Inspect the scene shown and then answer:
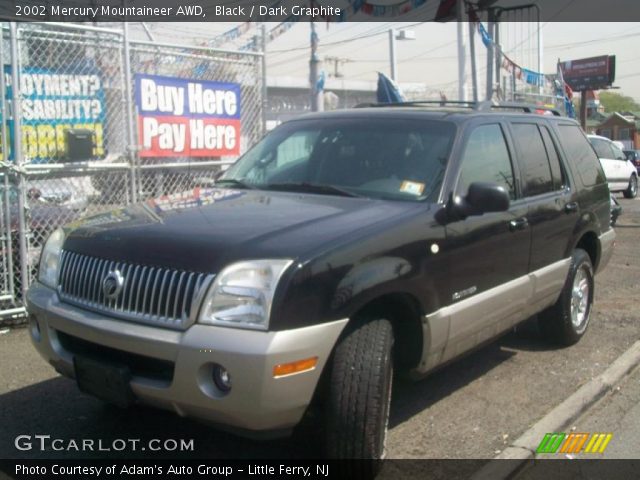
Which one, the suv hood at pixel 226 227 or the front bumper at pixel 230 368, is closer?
the front bumper at pixel 230 368

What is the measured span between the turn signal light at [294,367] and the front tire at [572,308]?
10.5ft

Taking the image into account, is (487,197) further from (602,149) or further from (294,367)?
(602,149)

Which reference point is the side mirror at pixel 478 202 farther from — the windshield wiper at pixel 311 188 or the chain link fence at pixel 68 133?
the chain link fence at pixel 68 133

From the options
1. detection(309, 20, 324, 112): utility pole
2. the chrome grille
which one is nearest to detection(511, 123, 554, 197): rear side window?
the chrome grille

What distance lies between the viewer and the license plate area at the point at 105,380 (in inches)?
129

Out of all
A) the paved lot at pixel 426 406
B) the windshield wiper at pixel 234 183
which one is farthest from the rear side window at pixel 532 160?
Answer: the windshield wiper at pixel 234 183

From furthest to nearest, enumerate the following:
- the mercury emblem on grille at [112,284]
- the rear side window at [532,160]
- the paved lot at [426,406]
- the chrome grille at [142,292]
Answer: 1. the rear side window at [532,160]
2. the paved lot at [426,406]
3. the mercury emblem on grille at [112,284]
4. the chrome grille at [142,292]

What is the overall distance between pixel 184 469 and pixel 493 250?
2.25 meters

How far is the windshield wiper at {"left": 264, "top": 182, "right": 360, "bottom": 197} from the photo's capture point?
4.26 m

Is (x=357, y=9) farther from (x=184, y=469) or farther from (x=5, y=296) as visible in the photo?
(x=184, y=469)

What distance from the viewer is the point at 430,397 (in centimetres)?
477

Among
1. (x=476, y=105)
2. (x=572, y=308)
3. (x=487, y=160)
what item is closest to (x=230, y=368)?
(x=487, y=160)

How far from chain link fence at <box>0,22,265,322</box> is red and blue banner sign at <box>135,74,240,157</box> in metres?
0.10
